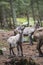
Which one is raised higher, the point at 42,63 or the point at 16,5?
the point at 16,5

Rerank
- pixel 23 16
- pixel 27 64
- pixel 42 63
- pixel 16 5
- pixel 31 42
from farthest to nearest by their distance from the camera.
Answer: pixel 23 16, pixel 16 5, pixel 31 42, pixel 42 63, pixel 27 64

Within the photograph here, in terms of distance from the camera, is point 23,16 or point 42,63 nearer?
point 42,63

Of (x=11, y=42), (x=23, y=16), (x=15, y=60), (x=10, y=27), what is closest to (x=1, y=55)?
(x=11, y=42)

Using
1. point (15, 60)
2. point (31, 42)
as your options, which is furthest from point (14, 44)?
point (31, 42)

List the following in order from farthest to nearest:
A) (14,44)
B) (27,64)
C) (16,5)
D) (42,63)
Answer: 1. (16,5)
2. (14,44)
3. (42,63)
4. (27,64)

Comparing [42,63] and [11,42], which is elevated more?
[11,42]

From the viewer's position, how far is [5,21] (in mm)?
28156

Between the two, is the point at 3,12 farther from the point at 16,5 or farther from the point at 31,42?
the point at 31,42

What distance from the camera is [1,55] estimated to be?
38.7ft

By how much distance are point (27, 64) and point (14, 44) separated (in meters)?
2.78

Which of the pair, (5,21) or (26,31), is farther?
(5,21)

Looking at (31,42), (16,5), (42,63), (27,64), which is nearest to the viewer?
(27,64)

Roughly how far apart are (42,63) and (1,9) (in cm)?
1800

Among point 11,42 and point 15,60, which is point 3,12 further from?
point 15,60
